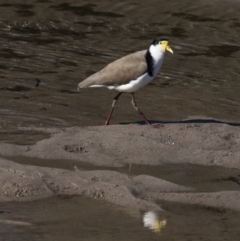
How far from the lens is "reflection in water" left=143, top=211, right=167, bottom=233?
7.41 meters

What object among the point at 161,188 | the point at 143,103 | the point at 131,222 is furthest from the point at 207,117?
the point at 131,222

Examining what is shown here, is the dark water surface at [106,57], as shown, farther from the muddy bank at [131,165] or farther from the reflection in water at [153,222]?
the reflection in water at [153,222]

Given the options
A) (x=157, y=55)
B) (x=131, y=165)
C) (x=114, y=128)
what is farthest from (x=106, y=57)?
(x=131, y=165)

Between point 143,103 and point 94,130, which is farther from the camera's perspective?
point 143,103

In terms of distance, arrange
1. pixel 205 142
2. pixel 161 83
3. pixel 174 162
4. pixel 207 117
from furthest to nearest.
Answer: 1. pixel 161 83
2. pixel 207 117
3. pixel 205 142
4. pixel 174 162

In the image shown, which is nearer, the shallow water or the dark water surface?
the shallow water

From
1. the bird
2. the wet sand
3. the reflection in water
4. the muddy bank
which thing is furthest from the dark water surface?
the reflection in water

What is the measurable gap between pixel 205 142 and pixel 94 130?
1282 mm

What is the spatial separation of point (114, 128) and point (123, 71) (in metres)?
0.75

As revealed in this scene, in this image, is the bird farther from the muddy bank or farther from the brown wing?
the muddy bank

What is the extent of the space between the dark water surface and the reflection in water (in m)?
3.42

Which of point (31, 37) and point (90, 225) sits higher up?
point (90, 225)

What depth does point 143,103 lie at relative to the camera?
12.6 metres

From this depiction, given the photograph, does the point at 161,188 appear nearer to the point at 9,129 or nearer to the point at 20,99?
the point at 9,129
